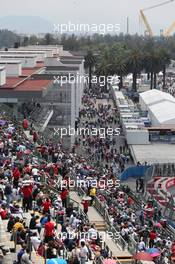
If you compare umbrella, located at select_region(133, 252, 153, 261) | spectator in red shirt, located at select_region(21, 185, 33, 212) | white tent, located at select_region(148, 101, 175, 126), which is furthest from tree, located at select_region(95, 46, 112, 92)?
umbrella, located at select_region(133, 252, 153, 261)

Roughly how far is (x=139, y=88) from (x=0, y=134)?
295 feet

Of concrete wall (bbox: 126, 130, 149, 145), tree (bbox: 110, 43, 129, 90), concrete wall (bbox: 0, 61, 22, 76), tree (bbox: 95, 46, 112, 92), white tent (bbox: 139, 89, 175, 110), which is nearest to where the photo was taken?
concrete wall (bbox: 0, 61, 22, 76)

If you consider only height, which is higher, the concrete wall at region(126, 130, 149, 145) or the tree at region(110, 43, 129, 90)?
the tree at region(110, 43, 129, 90)

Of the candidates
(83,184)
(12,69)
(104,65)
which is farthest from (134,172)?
(104,65)

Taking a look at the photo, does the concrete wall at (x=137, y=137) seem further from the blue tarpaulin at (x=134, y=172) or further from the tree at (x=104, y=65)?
the tree at (x=104, y=65)

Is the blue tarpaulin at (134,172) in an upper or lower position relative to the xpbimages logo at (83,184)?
lower

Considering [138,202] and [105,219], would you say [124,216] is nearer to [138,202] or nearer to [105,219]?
[105,219]

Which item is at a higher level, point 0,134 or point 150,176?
point 0,134

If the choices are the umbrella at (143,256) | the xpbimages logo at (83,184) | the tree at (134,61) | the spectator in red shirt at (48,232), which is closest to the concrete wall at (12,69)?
the xpbimages logo at (83,184)

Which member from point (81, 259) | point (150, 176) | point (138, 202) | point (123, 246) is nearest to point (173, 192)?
point (150, 176)

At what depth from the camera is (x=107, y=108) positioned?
8419cm

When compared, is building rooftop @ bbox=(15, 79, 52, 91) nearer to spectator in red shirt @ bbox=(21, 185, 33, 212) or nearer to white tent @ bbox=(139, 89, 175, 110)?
spectator in red shirt @ bbox=(21, 185, 33, 212)

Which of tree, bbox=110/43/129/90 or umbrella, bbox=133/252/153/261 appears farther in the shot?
tree, bbox=110/43/129/90

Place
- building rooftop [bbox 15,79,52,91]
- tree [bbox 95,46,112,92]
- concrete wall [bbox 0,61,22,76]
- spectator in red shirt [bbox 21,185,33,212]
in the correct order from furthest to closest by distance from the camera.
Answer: tree [bbox 95,46,112,92], concrete wall [bbox 0,61,22,76], building rooftop [bbox 15,79,52,91], spectator in red shirt [bbox 21,185,33,212]
